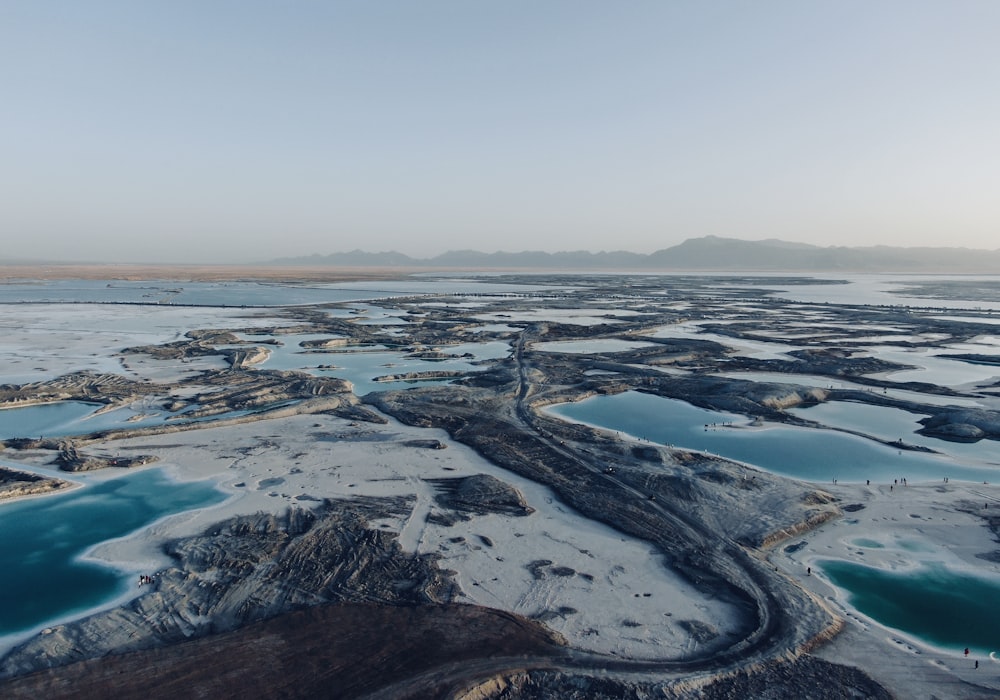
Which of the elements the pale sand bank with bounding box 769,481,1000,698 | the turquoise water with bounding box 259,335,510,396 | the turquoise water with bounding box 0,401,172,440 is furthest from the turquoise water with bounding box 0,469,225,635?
the pale sand bank with bounding box 769,481,1000,698

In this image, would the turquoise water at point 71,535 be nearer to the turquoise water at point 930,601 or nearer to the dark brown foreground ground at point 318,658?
the dark brown foreground ground at point 318,658

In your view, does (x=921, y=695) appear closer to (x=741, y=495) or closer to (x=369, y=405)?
(x=741, y=495)

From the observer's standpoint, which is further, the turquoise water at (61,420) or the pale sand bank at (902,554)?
the turquoise water at (61,420)

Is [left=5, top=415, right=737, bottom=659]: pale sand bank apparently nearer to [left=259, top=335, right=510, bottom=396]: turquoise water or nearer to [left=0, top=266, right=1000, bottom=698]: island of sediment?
[left=0, top=266, right=1000, bottom=698]: island of sediment

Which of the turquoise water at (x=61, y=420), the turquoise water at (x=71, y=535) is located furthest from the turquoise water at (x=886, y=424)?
the turquoise water at (x=61, y=420)

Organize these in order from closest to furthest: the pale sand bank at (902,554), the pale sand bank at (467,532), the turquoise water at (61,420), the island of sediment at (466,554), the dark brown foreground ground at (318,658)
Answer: the dark brown foreground ground at (318,658) < the island of sediment at (466,554) < the pale sand bank at (902,554) < the pale sand bank at (467,532) < the turquoise water at (61,420)

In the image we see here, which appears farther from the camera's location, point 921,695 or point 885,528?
point 885,528

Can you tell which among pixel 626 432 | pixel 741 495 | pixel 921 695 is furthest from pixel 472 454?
pixel 921 695
